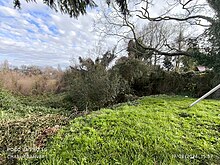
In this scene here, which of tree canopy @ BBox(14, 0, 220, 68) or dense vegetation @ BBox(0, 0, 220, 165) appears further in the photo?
tree canopy @ BBox(14, 0, 220, 68)

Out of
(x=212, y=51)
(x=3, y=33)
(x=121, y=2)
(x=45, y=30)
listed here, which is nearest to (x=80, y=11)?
(x=121, y=2)

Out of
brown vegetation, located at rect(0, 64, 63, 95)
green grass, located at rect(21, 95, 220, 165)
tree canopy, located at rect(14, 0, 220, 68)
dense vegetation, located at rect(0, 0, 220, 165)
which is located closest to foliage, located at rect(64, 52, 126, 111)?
dense vegetation, located at rect(0, 0, 220, 165)

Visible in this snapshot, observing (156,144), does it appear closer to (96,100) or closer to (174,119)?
(174,119)

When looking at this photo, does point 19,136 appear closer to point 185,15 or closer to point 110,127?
point 110,127

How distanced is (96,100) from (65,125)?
374cm

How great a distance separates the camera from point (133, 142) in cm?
247

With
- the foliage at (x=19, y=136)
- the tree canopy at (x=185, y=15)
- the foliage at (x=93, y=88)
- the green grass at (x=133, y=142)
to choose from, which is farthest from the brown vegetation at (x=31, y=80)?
the green grass at (x=133, y=142)

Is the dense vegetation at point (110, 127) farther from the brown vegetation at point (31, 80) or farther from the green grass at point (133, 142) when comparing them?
the brown vegetation at point (31, 80)

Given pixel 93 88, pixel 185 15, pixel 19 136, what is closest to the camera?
pixel 19 136

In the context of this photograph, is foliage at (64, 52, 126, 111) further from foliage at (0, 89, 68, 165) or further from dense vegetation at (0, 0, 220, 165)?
foliage at (0, 89, 68, 165)

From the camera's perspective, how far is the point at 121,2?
16.4ft

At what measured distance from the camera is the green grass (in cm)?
217

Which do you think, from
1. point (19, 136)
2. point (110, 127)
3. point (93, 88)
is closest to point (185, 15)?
point (93, 88)

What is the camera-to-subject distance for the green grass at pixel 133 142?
217 cm
